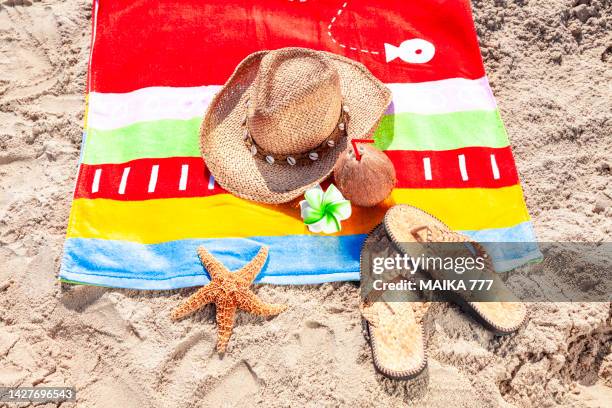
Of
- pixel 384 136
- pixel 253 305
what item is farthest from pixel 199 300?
pixel 384 136

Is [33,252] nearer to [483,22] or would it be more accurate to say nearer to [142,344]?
[142,344]

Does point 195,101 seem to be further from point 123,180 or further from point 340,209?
point 340,209

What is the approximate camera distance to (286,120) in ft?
7.05

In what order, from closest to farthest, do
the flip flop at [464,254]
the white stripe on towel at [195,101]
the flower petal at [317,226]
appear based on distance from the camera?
the flip flop at [464,254] → the flower petal at [317,226] → the white stripe on towel at [195,101]

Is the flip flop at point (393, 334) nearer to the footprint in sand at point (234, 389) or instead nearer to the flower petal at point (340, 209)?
the flower petal at point (340, 209)

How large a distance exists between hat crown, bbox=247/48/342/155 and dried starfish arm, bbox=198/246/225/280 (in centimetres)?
58

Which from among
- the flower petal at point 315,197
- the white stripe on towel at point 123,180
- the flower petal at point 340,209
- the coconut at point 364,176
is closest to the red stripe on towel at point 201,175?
the white stripe on towel at point 123,180

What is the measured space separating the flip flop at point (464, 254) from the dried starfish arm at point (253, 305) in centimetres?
63

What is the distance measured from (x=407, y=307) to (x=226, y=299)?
0.80 meters

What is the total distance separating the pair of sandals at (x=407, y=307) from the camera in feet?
6.94

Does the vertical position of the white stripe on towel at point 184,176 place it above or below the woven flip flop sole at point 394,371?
above

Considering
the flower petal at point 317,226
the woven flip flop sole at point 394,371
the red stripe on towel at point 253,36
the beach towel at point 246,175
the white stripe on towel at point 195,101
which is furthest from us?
the red stripe on towel at point 253,36

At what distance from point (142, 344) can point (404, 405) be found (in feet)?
3.83

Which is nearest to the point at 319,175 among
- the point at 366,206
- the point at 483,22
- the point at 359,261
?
the point at 366,206
